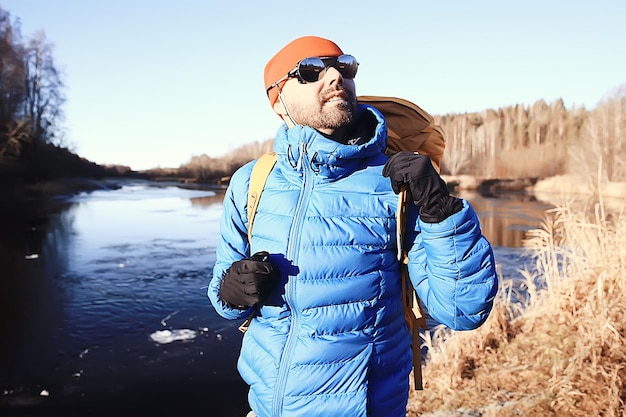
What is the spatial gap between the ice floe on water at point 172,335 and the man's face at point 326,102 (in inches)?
191

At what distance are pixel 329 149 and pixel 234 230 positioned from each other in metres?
0.54

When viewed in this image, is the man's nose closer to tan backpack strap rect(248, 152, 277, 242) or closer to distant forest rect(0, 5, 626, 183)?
tan backpack strap rect(248, 152, 277, 242)

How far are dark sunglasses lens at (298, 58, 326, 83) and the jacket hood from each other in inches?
7.9

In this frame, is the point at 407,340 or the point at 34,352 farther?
the point at 34,352

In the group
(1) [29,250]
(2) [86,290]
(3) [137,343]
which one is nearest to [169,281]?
(2) [86,290]

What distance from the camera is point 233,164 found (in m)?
43.5

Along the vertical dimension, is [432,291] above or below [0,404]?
above

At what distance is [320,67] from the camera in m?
1.74

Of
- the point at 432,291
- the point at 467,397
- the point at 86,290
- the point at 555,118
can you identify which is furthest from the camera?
the point at 555,118

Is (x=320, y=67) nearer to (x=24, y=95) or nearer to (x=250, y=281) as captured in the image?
(x=250, y=281)

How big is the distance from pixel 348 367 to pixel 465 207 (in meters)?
0.64

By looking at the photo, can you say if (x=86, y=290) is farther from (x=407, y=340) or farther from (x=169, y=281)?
(x=407, y=340)

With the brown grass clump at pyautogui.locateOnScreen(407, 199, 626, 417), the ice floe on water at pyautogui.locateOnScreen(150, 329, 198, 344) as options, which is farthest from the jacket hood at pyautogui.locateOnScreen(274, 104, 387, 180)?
the ice floe on water at pyautogui.locateOnScreen(150, 329, 198, 344)

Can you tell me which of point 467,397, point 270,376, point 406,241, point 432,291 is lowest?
point 467,397
